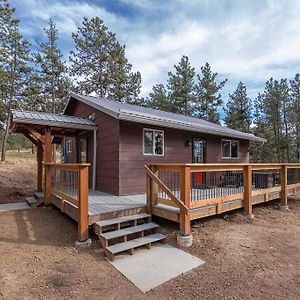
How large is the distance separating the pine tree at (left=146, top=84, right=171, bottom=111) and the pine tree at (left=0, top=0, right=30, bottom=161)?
1241 centimetres

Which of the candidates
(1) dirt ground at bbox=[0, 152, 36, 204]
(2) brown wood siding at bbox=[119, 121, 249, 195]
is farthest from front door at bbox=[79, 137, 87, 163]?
(2) brown wood siding at bbox=[119, 121, 249, 195]

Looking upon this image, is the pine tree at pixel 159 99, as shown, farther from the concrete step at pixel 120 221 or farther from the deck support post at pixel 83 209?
the deck support post at pixel 83 209

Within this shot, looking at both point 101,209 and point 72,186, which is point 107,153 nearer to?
point 72,186

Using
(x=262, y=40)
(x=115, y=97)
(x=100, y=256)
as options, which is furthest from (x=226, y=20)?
(x=115, y=97)

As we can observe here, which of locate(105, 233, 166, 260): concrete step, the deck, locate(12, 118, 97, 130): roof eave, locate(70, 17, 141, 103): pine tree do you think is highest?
locate(70, 17, 141, 103): pine tree

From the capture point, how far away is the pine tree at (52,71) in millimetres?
21047

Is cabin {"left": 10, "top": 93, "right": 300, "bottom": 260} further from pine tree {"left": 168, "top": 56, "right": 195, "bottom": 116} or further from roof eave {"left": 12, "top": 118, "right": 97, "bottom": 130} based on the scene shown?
pine tree {"left": 168, "top": 56, "right": 195, "bottom": 116}

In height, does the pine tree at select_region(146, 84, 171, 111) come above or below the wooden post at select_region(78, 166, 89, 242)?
above

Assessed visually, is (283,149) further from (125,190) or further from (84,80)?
(125,190)

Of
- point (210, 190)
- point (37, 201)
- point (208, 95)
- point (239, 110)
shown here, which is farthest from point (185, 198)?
point (239, 110)

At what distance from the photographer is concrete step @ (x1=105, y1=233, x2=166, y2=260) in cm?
414

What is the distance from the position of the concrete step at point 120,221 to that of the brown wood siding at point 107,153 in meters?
2.38

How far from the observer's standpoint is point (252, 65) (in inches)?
551

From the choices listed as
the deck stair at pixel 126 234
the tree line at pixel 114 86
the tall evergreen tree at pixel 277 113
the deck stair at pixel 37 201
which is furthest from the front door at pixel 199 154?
the tall evergreen tree at pixel 277 113
